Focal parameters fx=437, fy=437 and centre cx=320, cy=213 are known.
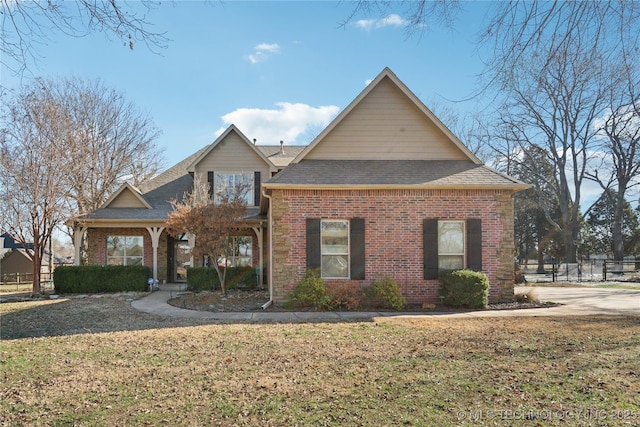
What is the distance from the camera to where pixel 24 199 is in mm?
15070

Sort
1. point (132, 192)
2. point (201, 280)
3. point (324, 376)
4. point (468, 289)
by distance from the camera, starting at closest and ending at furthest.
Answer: point (324, 376), point (468, 289), point (201, 280), point (132, 192)

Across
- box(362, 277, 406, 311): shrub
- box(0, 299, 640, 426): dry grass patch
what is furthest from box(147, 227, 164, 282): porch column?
box(0, 299, 640, 426): dry grass patch

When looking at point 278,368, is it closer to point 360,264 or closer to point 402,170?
point 360,264

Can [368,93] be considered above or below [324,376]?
above

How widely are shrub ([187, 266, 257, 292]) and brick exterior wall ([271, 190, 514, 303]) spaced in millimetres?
5124

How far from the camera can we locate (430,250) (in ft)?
38.9

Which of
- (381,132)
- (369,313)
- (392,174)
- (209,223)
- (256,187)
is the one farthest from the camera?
(256,187)

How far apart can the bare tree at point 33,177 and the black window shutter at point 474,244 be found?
45.1 feet

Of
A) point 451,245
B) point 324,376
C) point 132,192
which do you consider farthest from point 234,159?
point 324,376

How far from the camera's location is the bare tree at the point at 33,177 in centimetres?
1488

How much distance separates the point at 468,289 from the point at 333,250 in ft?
12.0

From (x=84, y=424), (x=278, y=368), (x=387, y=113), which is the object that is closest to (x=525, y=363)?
(x=278, y=368)

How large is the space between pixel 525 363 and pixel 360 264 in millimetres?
6358

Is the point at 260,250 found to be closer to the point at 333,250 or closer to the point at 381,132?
the point at 333,250
